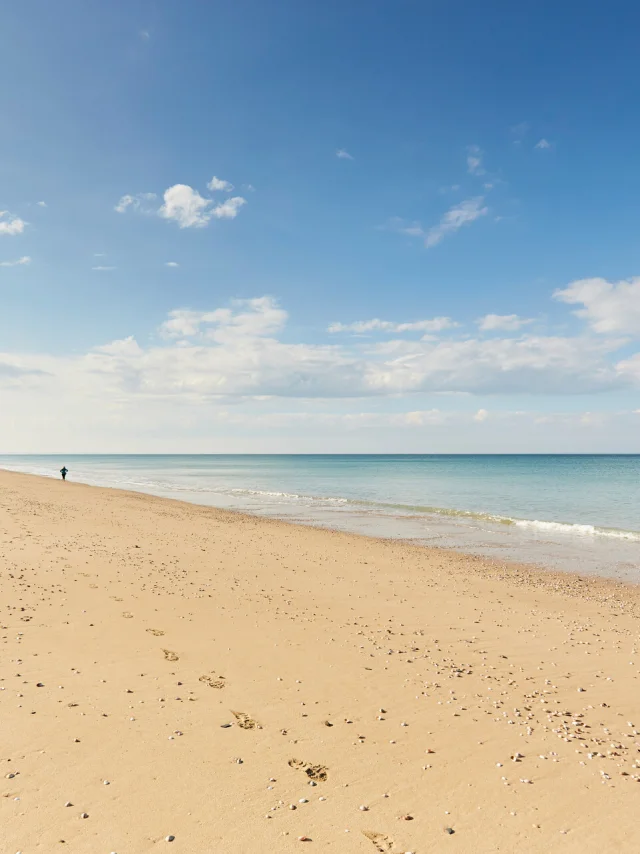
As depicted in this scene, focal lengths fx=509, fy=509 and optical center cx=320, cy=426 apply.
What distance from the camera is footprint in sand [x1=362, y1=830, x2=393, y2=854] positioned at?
15.8 ft

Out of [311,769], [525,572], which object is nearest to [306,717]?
[311,769]

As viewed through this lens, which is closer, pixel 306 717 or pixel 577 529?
pixel 306 717

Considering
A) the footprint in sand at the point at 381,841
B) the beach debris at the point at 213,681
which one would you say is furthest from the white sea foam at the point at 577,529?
the footprint in sand at the point at 381,841

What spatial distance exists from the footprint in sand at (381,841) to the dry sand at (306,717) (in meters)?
0.02

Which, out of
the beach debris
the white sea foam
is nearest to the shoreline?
the white sea foam

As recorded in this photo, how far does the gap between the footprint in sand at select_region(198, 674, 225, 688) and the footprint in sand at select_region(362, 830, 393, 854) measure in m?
3.66

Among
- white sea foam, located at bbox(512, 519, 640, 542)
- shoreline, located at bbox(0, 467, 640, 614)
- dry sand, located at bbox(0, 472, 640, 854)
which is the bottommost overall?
white sea foam, located at bbox(512, 519, 640, 542)

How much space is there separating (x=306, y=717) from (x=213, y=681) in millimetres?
1814

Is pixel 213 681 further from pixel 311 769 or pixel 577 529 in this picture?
pixel 577 529

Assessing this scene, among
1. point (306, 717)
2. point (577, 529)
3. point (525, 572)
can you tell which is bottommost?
point (577, 529)

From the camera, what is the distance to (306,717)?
23.7ft

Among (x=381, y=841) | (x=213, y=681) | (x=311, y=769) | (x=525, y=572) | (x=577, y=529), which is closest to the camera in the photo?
(x=381, y=841)

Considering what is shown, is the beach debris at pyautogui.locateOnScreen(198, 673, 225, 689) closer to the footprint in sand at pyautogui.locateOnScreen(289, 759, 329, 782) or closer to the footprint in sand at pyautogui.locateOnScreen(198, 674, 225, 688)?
the footprint in sand at pyautogui.locateOnScreen(198, 674, 225, 688)

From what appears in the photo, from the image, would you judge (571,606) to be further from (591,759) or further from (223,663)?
(223,663)
